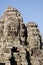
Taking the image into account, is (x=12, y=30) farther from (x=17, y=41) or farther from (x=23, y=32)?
(x=23, y=32)

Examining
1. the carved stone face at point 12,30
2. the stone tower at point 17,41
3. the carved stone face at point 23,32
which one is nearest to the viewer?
the stone tower at point 17,41

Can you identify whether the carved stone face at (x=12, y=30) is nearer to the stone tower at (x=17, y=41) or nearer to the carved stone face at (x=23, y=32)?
the stone tower at (x=17, y=41)

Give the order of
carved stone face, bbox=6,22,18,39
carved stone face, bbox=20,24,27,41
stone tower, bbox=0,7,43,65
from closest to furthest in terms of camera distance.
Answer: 1. stone tower, bbox=0,7,43,65
2. carved stone face, bbox=6,22,18,39
3. carved stone face, bbox=20,24,27,41

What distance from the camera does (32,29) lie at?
209 ft

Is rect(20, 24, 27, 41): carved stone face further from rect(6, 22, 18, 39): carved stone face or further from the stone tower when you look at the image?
rect(6, 22, 18, 39): carved stone face

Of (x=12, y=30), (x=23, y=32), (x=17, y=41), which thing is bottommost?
(x=17, y=41)

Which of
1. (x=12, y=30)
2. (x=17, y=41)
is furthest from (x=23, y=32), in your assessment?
(x=17, y=41)

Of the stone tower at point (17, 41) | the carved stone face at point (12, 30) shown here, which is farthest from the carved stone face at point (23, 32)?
the carved stone face at point (12, 30)

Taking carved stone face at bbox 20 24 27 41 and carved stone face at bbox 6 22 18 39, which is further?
carved stone face at bbox 20 24 27 41

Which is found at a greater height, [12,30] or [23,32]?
[12,30]

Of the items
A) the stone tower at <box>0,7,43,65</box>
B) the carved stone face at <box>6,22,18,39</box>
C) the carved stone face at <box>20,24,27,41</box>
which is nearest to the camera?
the stone tower at <box>0,7,43,65</box>

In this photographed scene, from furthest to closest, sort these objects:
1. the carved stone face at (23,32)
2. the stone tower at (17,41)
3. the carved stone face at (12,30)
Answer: the carved stone face at (23,32)
the carved stone face at (12,30)
the stone tower at (17,41)

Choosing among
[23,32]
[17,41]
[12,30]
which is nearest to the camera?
[17,41]

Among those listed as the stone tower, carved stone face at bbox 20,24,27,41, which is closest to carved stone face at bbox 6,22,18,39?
the stone tower
